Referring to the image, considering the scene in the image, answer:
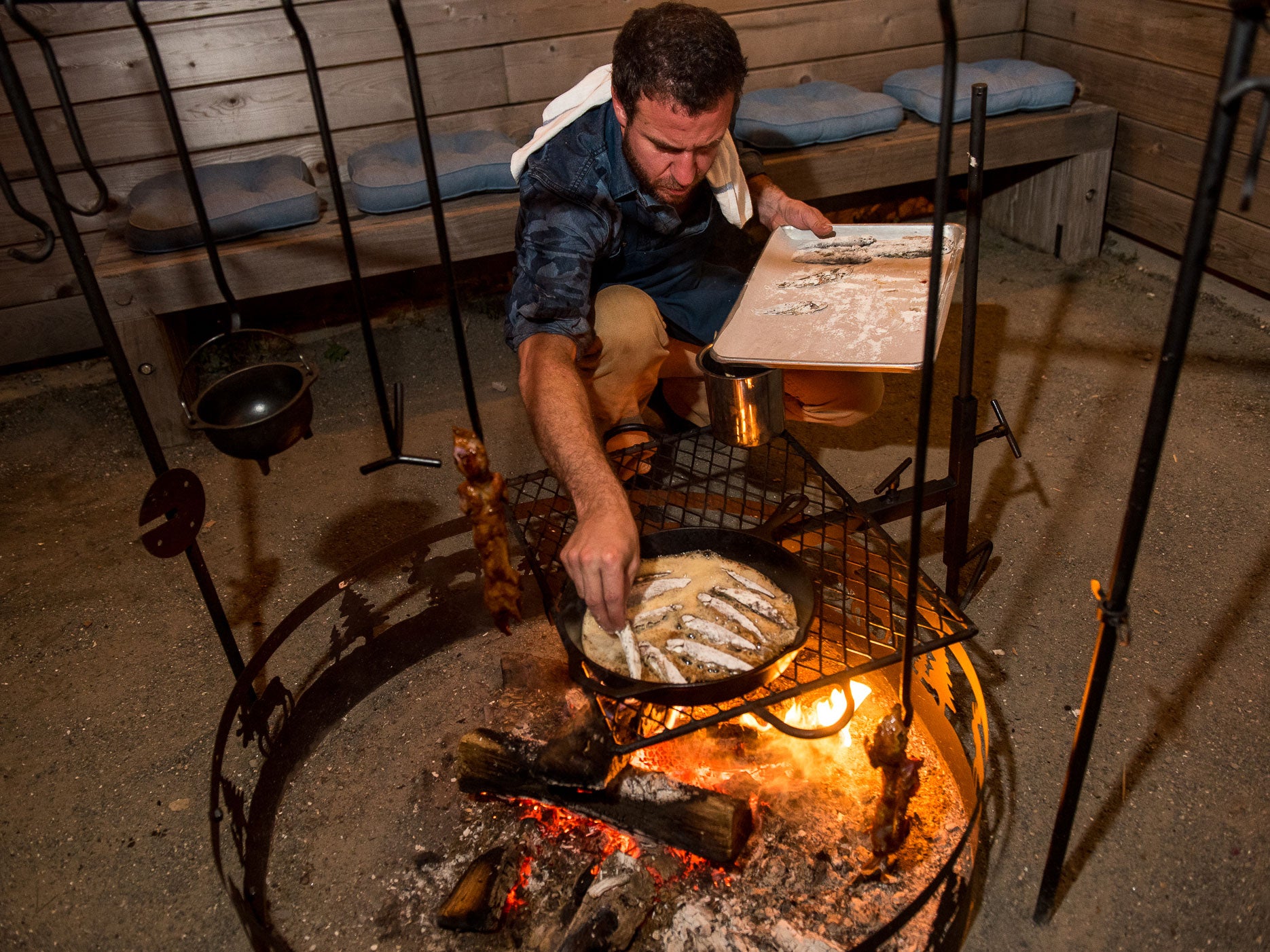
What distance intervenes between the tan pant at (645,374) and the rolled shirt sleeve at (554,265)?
0.25 metres

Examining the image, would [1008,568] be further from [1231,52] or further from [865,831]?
[1231,52]

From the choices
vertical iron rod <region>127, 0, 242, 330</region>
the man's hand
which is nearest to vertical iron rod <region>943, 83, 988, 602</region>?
the man's hand

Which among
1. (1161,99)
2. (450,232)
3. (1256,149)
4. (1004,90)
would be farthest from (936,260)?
(1161,99)

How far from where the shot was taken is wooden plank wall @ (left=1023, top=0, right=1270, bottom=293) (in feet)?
12.6

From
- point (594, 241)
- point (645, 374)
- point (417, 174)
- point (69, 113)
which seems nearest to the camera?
point (69, 113)

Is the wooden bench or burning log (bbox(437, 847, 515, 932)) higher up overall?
the wooden bench

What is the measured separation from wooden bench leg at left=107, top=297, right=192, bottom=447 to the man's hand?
2334mm

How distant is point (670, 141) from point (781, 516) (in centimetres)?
98

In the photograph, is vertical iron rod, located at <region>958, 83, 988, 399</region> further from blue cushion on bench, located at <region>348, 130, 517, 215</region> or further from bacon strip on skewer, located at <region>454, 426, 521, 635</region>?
blue cushion on bench, located at <region>348, 130, 517, 215</region>

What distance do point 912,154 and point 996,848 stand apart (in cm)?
323

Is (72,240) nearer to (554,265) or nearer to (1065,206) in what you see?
(554,265)

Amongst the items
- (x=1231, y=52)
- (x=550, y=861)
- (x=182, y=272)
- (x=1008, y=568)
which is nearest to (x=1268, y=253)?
(x=1008, y=568)

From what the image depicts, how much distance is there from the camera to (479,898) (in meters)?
1.80

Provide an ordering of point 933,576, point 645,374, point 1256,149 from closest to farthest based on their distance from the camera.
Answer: point 1256,149
point 933,576
point 645,374
